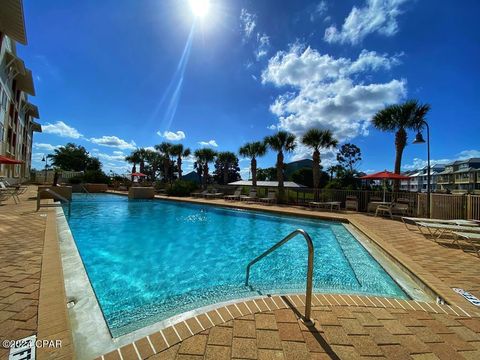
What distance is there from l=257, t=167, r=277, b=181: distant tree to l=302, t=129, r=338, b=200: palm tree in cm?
5477

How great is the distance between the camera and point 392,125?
1478 centimetres

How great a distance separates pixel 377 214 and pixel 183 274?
9827 mm

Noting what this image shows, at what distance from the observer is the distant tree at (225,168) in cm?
3562

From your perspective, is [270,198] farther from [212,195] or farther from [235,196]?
[212,195]

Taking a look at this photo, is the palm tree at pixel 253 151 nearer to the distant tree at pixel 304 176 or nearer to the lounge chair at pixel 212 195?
the lounge chair at pixel 212 195

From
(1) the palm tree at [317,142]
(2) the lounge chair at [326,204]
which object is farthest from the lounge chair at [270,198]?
(1) the palm tree at [317,142]

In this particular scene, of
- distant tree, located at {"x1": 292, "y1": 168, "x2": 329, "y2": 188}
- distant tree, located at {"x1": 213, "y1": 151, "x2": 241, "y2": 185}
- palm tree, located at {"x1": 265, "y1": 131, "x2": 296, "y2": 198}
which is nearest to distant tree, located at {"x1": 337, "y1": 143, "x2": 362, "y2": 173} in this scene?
distant tree, located at {"x1": 292, "y1": 168, "x2": 329, "y2": 188}

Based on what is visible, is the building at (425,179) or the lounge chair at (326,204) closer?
the lounge chair at (326,204)

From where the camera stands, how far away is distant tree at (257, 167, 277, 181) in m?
71.3

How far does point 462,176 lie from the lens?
184 feet

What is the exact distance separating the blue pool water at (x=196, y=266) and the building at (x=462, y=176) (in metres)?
61.3

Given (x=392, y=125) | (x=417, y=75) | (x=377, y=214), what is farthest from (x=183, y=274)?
(x=392, y=125)

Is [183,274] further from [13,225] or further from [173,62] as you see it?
[173,62]

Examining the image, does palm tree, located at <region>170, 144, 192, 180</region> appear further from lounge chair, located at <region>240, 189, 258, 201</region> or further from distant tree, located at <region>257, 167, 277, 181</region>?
distant tree, located at <region>257, 167, 277, 181</region>
